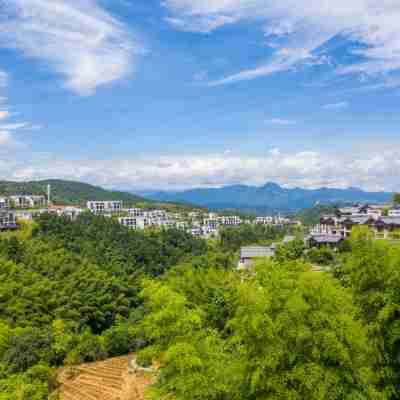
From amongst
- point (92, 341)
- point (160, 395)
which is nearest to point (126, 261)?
point (92, 341)

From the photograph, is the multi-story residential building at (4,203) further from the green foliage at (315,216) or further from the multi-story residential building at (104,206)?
the green foliage at (315,216)

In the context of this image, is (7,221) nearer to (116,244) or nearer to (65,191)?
(116,244)

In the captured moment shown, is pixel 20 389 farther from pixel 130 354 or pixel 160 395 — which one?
pixel 130 354

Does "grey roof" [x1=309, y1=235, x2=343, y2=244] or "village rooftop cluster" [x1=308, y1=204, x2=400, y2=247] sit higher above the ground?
"village rooftop cluster" [x1=308, y1=204, x2=400, y2=247]

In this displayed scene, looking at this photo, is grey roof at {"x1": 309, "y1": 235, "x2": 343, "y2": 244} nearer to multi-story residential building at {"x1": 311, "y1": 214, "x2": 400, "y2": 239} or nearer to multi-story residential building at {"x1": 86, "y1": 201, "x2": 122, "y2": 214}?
multi-story residential building at {"x1": 311, "y1": 214, "x2": 400, "y2": 239}

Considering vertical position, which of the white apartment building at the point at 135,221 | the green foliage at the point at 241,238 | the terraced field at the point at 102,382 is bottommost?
the terraced field at the point at 102,382

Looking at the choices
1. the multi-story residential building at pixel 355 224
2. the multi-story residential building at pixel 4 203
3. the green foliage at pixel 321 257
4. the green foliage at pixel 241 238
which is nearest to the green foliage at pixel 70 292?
the green foliage at pixel 241 238

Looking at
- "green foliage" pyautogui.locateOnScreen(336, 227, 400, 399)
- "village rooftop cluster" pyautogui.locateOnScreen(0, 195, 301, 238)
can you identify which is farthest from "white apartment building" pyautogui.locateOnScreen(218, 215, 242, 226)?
"green foliage" pyautogui.locateOnScreen(336, 227, 400, 399)
